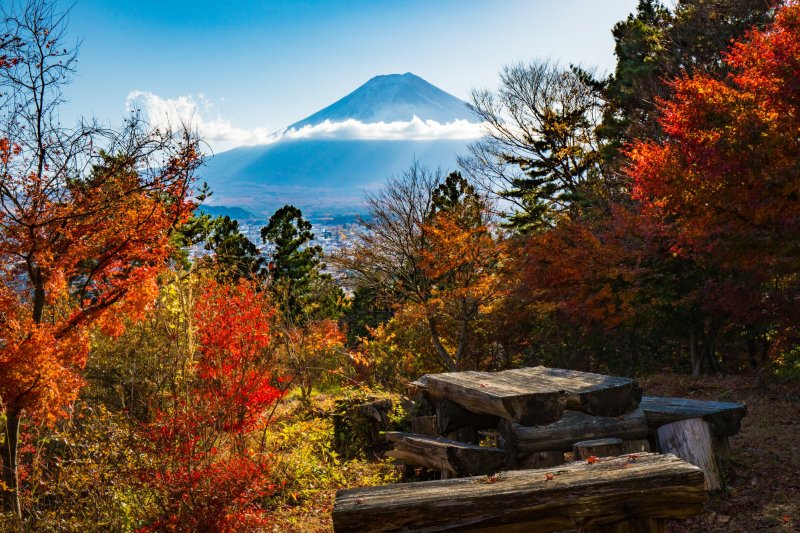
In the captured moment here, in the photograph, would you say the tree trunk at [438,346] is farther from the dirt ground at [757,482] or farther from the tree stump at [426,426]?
the tree stump at [426,426]

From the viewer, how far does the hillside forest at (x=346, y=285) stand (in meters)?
6.19

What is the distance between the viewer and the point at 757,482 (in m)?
6.04

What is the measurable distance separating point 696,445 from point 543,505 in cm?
290

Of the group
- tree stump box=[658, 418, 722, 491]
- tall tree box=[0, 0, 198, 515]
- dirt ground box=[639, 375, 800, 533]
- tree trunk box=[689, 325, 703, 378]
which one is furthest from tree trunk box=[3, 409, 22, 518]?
tree trunk box=[689, 325, 703, 378]

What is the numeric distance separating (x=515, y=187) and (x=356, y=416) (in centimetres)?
2160

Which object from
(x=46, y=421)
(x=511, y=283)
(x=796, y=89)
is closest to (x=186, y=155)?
(x=46, y=421)

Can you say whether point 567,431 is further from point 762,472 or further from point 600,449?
point 762,472

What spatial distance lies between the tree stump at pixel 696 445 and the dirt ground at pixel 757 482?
193mm

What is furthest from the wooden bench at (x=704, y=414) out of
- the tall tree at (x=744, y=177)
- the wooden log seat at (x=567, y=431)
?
the tall tree at (x=744, y=177)

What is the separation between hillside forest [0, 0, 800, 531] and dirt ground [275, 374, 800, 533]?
0.34ft

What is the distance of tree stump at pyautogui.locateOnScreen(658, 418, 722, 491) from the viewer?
5.82 metres

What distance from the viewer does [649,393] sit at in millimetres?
11906

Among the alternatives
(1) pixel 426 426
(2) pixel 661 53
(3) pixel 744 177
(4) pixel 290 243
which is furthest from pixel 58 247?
(4) pixel 290 243

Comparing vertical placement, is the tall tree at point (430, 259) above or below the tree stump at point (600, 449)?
above
